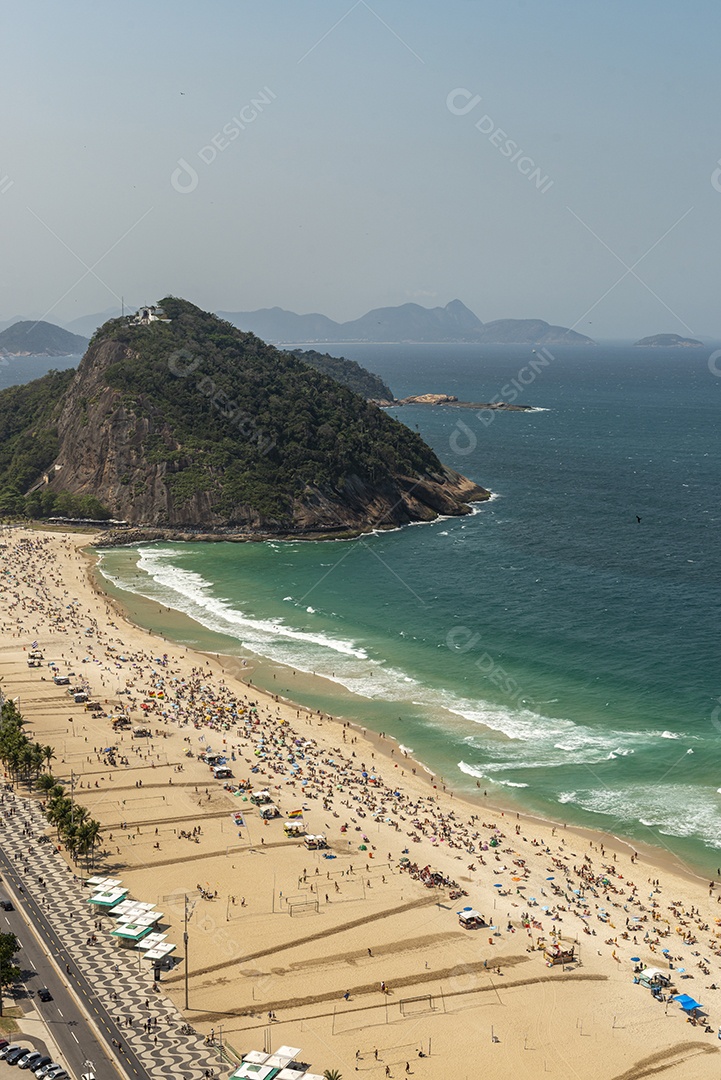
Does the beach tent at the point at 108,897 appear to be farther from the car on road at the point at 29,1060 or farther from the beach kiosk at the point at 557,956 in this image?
the beach kiosk at the point at 557,956

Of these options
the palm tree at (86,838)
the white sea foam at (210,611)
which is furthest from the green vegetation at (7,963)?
the white sea foam at (210,611)

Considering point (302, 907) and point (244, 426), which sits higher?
point (244, 426)

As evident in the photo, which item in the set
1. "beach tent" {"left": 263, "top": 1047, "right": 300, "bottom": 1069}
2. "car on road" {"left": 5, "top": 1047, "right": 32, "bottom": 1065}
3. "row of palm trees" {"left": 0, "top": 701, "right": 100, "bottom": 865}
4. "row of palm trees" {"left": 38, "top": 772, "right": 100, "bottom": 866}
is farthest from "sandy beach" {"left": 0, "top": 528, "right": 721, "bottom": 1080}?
"car on road" {"left": 5, "top": 1047, "right": 32, "bottom": 1065}

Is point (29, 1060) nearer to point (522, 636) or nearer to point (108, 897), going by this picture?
point (108, 897)

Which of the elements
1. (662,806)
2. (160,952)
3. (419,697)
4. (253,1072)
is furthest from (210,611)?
(253,1072)

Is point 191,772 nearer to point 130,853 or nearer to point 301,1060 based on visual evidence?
point 130,853

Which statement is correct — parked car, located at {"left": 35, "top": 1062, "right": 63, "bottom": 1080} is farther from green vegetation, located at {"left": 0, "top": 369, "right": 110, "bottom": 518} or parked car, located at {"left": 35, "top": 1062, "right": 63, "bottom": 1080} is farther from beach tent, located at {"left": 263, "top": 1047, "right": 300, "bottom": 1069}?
green vegetation, located at {"left": 0, "top": 369, "right": 110, "bottom": 518}
